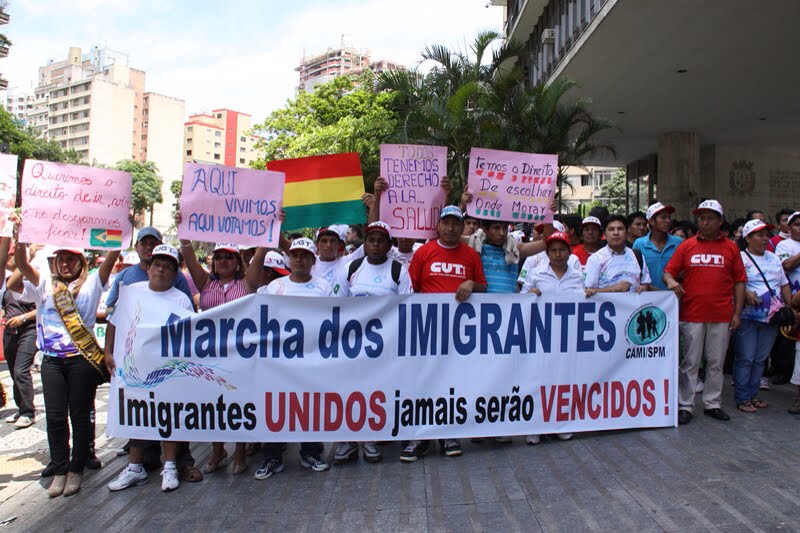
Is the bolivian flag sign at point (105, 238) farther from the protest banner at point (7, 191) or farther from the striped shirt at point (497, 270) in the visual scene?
the striped shirt at point (497, 270)

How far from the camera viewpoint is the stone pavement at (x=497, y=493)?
3.91 m

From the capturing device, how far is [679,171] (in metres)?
20.2

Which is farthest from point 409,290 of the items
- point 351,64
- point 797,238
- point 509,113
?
point 351,64

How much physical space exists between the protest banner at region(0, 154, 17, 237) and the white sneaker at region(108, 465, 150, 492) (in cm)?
194

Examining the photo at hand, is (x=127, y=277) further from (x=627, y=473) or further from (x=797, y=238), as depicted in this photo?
(x=797, y=238)

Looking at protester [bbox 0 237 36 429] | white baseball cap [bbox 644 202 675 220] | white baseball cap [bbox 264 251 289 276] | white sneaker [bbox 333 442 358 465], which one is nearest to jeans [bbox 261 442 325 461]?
white sneaker [bbox 333 442 358 465]

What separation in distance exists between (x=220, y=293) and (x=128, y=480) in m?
1.49

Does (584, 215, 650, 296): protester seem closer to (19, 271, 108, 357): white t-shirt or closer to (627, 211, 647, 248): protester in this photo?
(627, 211, 647, 248): protester

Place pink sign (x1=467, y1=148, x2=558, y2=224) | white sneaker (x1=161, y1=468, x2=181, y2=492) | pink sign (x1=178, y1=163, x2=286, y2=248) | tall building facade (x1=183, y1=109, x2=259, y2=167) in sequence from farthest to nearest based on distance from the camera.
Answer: tall building facade (x1=183, y1=109, x2=259, y2=167), pink sign (x1=467, y1=148, x2=558, y2=224), pink sign (x1=178, y1=163, x2=286, y2=248), white sneaker (x1=161, y1=468, x2=181, y2=492)

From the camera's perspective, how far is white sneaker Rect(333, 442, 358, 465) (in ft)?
16.3

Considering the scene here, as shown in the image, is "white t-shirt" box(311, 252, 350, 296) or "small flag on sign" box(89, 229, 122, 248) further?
"white t-shirt" box(311, 252, 350, 296)

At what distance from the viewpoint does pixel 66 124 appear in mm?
122250

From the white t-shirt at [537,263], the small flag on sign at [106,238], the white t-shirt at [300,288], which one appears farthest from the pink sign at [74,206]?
the white t-shirt at [537,263]

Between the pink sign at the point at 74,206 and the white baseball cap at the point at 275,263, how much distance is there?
1.22 metres
